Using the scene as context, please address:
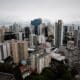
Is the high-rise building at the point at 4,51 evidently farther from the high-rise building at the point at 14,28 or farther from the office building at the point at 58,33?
the high-rise building at the point at 14,28

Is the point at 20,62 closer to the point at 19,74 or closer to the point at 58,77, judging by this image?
the point at 19,74

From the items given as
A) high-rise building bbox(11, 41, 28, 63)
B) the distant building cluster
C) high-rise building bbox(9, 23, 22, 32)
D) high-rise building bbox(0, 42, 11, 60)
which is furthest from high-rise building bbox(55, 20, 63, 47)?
high-rise building bbox(9, 23, 22, 32)

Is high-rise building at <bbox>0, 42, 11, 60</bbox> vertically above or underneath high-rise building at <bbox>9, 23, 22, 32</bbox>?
underneath

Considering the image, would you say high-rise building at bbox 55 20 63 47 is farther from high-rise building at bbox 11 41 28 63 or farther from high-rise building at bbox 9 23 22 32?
high-rise building at bbox 9 23 22 32

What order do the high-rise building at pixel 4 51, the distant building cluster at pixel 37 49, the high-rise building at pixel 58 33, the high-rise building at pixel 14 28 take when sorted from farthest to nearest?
the high-rise building at pixel 14 28 → the high-rise building at pixel 58 33 → the high-rise building at pixel 4 51 → the distant building cluster at pixel 37 49

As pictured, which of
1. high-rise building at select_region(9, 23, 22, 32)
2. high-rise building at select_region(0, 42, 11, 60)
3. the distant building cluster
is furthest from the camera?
high-rise building at select_region(9, 23, 22, 32)

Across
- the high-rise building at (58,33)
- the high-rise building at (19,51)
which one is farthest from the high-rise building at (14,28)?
the high-rise building at (19,51)

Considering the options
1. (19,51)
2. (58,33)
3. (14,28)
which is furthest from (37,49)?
(14,28)

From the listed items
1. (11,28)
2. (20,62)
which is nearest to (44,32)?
(11,28)
